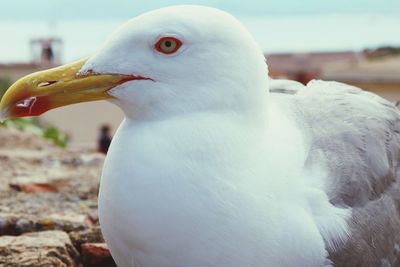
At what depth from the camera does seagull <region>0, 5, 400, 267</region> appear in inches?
84.1

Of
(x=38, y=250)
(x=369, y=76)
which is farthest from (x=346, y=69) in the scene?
(x=38, y=250)

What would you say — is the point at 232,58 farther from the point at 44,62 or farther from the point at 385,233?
the point at 44,62

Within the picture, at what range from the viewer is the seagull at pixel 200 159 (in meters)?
2.14

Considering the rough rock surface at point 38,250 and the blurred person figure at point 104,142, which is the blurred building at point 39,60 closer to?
the blurred person figure at point 104,142

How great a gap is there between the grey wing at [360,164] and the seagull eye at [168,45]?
518mm

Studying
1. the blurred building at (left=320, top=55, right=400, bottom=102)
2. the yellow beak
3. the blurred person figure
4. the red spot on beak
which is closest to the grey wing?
the yellow beak

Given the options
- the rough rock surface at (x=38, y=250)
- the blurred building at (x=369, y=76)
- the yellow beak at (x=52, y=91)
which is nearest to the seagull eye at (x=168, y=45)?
the yellow beak at (x=52, y=91)

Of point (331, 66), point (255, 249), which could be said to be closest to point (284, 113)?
point (255, 249)

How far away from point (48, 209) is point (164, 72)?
4.69 feet

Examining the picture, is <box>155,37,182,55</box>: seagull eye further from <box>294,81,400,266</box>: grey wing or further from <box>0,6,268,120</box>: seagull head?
<box>294,81,400,266</box>: grey wing

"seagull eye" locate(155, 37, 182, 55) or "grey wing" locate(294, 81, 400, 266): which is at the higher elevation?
"seagull eye" locate(155, 37, 182, 55)

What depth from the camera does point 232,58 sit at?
2232 mm

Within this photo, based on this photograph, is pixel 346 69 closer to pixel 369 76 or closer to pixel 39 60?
pixel 369 76

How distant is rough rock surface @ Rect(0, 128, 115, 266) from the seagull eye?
881 mm
